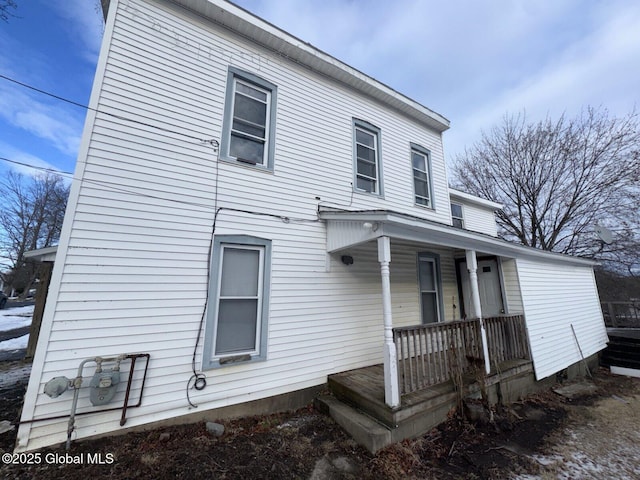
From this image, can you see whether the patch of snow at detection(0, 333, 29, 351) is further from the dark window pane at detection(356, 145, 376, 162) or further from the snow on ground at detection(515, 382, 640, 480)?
the snow on ground at detection(515, 382, 640, 480)

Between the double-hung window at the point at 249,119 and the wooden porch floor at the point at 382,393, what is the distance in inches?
166

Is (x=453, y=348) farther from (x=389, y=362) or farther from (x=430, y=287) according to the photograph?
(x=430, y=287)

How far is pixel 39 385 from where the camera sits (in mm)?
2836

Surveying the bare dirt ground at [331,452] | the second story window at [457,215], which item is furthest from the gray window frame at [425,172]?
the bare dirt ground at [331,452]

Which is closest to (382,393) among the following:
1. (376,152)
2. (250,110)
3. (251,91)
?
(376,152)

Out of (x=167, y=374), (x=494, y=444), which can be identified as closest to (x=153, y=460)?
(x=167, y=374)

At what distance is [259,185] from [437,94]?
1385cm

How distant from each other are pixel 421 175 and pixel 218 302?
666 centimetres

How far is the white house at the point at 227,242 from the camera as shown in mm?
3238

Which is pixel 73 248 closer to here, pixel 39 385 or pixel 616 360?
pixel 39 385

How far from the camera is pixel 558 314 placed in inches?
272

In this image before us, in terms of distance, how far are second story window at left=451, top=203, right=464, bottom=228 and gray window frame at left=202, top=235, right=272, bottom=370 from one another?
8.46m

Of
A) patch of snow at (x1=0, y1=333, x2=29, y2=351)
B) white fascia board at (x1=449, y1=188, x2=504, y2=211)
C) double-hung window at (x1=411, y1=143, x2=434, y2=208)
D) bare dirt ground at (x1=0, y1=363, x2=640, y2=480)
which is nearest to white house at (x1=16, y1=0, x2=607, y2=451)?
bare dirt ground at (x1=0, y1=363, x2=640, y2=480)

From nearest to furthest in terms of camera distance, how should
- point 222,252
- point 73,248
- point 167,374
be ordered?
1. point 73,248
2. point 167,374
3. point 222,252
